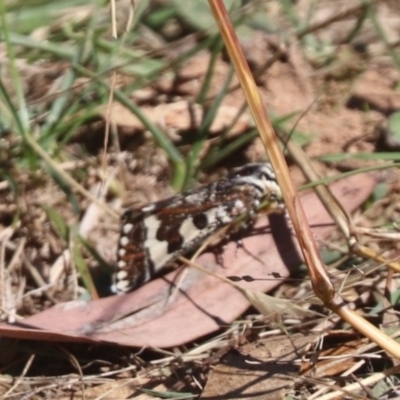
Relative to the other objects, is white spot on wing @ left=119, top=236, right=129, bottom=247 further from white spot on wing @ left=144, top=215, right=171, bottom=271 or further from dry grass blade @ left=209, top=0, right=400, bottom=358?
dry grass blade @ left=209, top=0, right=400, bottom=358

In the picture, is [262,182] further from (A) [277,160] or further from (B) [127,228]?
(A) [277,160]

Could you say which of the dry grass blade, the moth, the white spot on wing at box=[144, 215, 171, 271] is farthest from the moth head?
the dry grass blade

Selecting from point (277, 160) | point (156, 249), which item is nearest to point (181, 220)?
point (156, 249)

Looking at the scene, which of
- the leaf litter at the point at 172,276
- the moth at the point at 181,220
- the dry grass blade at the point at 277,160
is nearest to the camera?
the dry grass blade at the point at 277,160

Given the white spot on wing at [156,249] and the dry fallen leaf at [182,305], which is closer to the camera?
the dry fallen leaf at [182,305]

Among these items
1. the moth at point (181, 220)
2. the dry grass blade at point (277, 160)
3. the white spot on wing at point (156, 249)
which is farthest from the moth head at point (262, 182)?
the dry grass blade at point (277, 160)

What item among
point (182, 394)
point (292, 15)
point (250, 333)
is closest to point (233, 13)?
point (292, 15)

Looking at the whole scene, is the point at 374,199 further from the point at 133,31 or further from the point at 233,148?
the point at 133,31

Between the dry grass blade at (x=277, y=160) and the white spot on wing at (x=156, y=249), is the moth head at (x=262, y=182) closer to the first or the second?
the white spot on wing at (x=156, y=249)
